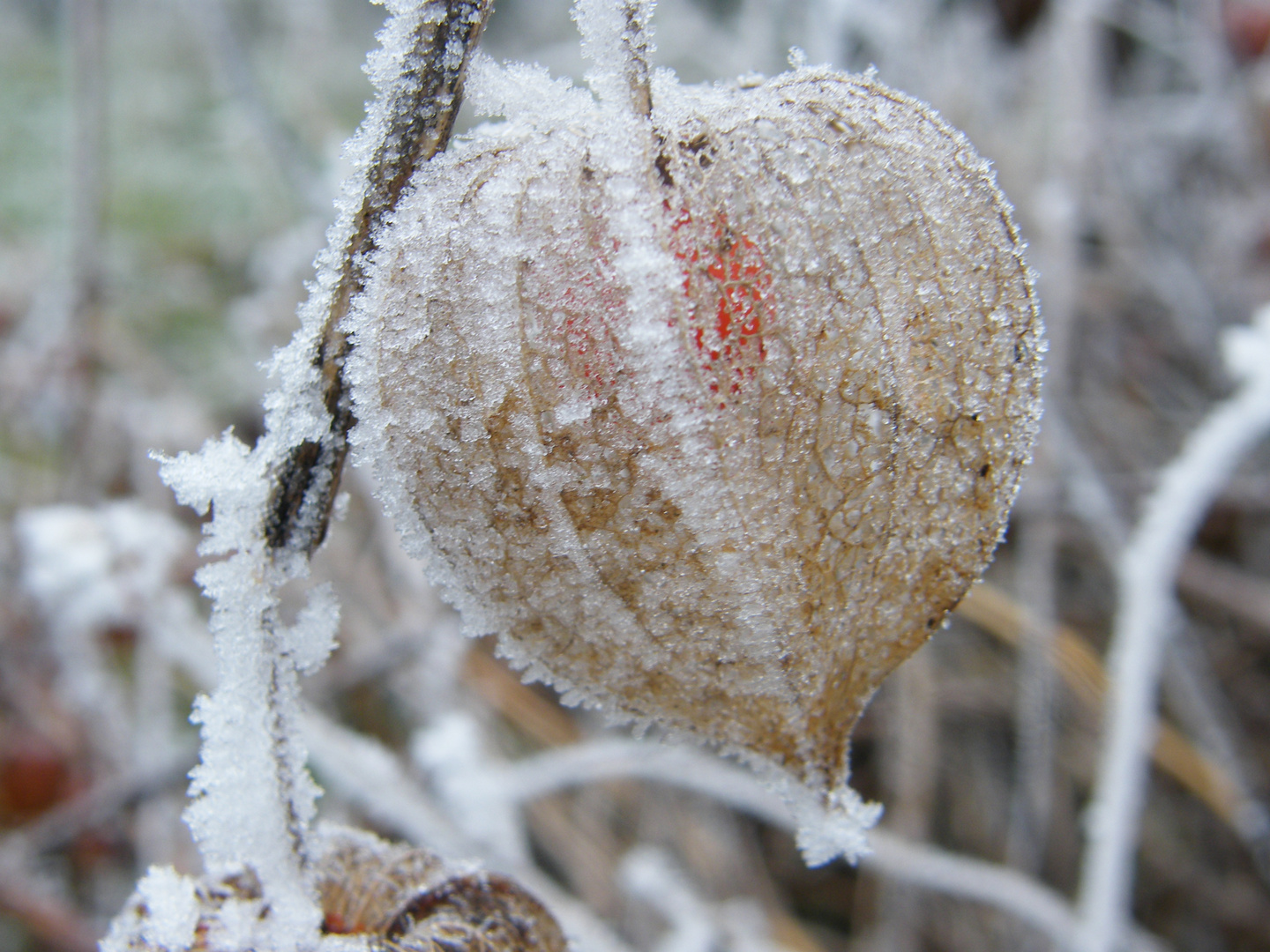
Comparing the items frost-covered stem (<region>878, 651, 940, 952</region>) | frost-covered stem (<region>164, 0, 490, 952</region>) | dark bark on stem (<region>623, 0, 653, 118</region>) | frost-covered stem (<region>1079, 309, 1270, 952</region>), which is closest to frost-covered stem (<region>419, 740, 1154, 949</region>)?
frost-covered stem (<region>1079, 309, 1270, 952</region>)

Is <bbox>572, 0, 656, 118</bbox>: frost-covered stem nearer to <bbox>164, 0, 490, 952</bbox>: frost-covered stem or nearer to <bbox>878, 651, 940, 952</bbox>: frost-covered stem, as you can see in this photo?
<bbox>164, 0, 490, 952</bbox>: frost-covered stem

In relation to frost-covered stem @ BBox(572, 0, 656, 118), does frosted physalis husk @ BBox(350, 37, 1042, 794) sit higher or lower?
lower

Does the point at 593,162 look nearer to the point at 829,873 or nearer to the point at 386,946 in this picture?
the point at 386,946

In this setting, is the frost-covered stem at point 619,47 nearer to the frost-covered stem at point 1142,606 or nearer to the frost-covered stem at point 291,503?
the frost-covered stem at point 291,503

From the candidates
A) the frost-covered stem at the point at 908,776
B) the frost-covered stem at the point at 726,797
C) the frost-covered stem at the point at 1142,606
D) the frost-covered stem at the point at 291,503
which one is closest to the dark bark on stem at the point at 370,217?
the frost-covered stem at the point at 291,503

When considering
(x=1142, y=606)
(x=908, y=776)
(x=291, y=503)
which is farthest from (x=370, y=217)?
(x=908, y=776)

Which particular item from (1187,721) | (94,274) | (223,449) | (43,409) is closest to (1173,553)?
(1187,721)
